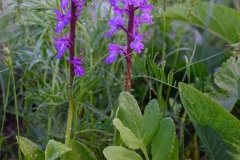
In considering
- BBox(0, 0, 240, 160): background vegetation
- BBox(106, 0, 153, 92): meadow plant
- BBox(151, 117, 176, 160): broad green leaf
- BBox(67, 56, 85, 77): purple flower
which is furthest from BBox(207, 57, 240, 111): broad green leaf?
BBox(67, 56, 85, 77): purple flower

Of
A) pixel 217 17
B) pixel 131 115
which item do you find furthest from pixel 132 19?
pixel 217 17

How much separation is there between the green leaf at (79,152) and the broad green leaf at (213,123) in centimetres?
33

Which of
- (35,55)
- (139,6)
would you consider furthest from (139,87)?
(139,6)

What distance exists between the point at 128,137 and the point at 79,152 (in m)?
0.19

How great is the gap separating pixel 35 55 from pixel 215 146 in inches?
28.3

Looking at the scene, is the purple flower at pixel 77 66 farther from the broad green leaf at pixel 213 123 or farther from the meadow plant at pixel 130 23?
the broad green leaf at pixel 213 123

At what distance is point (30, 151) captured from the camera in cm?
160

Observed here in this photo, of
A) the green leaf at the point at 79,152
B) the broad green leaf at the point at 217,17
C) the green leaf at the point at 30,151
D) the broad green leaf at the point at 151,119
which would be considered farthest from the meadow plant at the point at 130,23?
the broad green leaf at the point at 217,17

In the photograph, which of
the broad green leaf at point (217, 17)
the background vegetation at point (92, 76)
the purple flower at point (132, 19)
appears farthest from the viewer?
the broad green leaf at point (217, 17)

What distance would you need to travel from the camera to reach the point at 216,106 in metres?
1.54

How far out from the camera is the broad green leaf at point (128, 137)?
56.8 inches

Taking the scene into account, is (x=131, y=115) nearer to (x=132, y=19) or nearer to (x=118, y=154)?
(x=118, y=154)

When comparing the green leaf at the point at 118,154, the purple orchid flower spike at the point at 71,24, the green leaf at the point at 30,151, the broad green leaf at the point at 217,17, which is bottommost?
the green leaf at the point at 30,151

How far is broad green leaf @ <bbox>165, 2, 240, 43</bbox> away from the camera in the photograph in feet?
8.15
